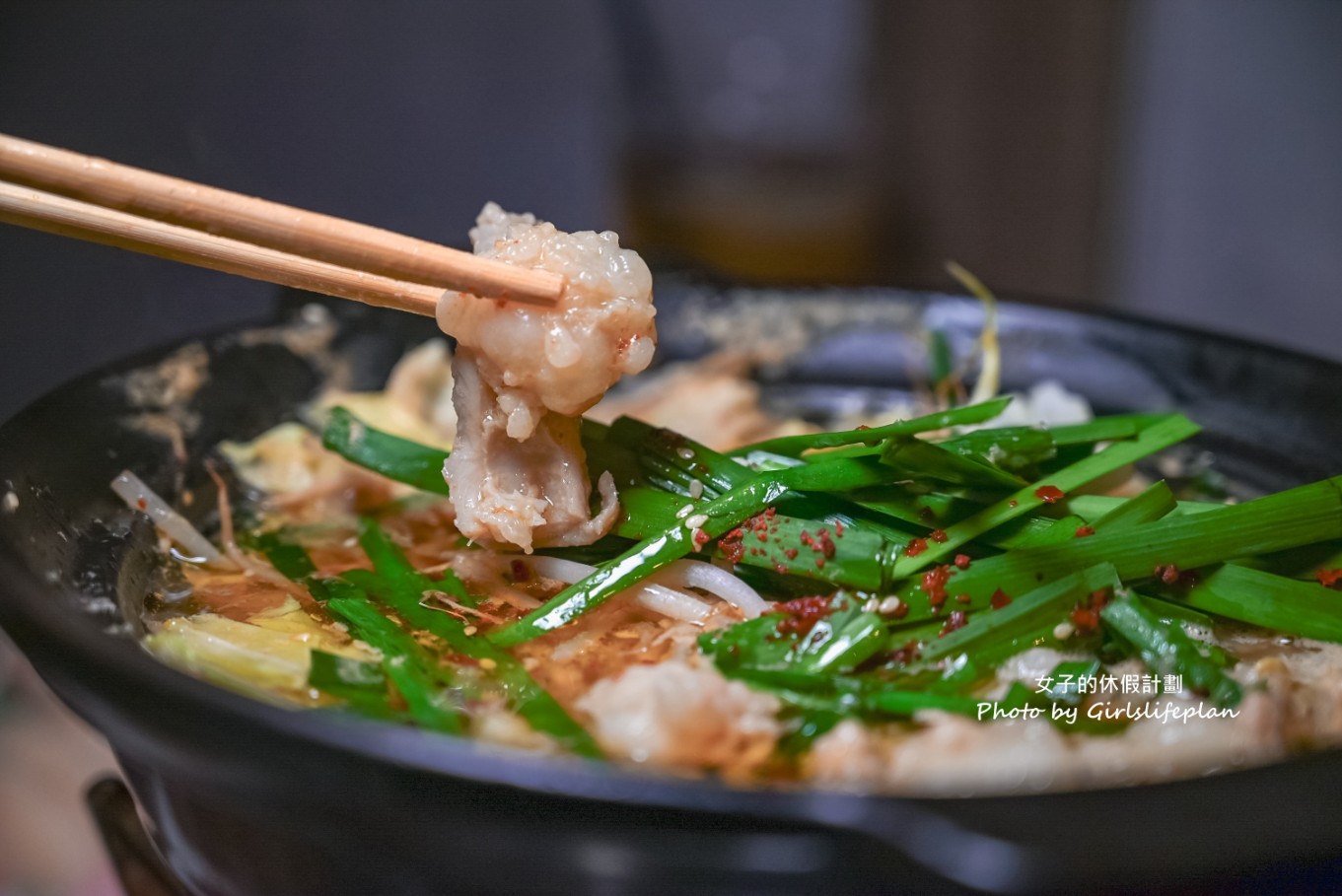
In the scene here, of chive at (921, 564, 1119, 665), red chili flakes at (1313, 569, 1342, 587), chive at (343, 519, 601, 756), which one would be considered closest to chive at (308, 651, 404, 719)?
chive at (343, 519, 601, 756)

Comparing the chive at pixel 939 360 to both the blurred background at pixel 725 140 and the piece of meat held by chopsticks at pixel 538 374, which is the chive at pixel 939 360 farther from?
the piece of meat held by chopsticks at pixel 538 374

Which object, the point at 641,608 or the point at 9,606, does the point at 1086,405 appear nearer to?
the point at 641,608

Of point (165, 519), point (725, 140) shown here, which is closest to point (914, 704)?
point (165, 519)

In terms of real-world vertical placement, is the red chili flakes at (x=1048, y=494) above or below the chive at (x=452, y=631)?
above

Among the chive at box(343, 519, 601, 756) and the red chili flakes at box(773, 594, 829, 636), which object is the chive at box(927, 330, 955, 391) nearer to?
the red chili flakes at box(773, 594, 829, 636)

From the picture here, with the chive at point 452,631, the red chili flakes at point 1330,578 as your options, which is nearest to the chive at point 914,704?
the chive at point 452,631

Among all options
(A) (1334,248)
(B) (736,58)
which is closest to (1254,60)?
(A) (1334,248)
